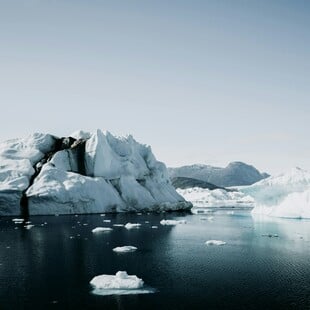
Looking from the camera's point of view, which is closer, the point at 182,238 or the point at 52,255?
the point at 52,255

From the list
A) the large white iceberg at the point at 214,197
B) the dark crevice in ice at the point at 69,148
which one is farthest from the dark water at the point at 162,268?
the large white iceberg at the point at 214,197

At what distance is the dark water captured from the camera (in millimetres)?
15797

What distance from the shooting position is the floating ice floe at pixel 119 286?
16.8 metres

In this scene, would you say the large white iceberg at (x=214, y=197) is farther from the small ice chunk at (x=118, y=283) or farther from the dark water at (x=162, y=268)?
the small ice chunk at (x=118, y=283)

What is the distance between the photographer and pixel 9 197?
50844 millimetres

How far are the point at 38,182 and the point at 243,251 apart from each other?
33.6 metres

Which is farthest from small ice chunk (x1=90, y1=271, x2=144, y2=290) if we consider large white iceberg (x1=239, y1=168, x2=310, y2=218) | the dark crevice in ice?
the dark crevice in ice

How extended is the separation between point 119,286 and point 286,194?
41.4 m

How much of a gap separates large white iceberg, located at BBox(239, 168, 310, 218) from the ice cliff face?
55.5ft

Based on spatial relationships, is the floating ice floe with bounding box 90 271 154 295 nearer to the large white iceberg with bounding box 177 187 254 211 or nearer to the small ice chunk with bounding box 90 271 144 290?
the small ice chunk with bounding box 90 271 144 290

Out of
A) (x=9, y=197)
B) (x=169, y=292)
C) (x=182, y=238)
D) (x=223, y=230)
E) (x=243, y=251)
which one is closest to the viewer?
(x=169, y=292)

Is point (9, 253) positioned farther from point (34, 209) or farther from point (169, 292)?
point (34, 209)

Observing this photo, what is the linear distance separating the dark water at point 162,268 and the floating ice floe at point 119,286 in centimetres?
47

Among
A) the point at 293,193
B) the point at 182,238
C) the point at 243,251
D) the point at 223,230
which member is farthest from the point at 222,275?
the point at 293,193
